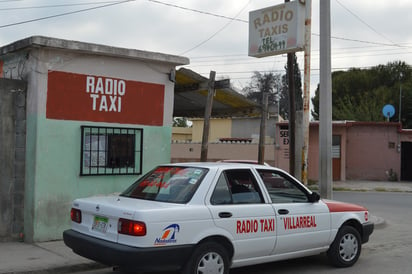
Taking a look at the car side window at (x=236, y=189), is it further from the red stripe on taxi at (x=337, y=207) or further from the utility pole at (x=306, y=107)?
the utility pole at (x=306, y=107)

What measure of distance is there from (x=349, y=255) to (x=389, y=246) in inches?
83.3

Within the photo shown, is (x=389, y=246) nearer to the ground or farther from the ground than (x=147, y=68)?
nearer to the ground

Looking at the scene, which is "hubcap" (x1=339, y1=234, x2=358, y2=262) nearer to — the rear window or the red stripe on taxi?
the red stripe on taxi

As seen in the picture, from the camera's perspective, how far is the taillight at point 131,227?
17.0 ft

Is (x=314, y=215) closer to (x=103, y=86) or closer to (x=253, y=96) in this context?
(x=103, y=86)

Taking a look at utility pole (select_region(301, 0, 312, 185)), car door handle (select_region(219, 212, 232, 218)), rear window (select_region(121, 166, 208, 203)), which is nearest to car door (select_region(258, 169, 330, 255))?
car door handle (select_region(219, 212, 232, 218))

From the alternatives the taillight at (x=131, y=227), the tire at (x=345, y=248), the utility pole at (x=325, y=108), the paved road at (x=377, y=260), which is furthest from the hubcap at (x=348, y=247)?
the utility pole at (x=325, y=108)

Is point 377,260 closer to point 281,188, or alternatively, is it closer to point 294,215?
point 294,215

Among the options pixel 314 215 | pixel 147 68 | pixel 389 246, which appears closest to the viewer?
pixel 314 215

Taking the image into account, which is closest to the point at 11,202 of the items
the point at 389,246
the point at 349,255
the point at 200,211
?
the point at 200,211

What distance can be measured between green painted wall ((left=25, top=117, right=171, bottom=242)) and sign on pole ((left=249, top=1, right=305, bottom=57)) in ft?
15.5

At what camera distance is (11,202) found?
827 cm

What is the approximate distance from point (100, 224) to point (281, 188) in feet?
8.08

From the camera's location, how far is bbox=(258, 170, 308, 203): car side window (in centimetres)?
648
